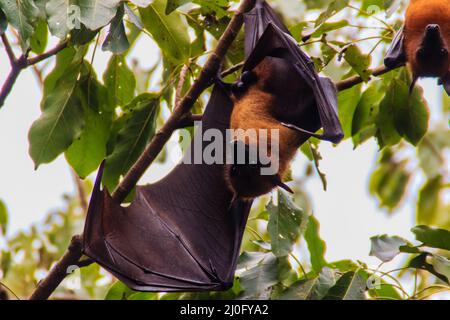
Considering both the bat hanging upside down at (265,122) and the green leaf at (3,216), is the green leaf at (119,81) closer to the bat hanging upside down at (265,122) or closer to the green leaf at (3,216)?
the bat hanging upside down at (265,122)

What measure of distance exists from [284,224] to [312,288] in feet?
1.63

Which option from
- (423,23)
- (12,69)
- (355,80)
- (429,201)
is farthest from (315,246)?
(429,201)

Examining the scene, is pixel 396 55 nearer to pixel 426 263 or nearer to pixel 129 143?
pixel 426 263

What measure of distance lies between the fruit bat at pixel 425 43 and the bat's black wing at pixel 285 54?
1.46 ft

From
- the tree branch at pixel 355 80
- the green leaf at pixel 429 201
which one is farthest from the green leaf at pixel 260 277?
the green leaf at pixel 429 201

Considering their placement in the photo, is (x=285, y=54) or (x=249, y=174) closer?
(x=249, y=174)

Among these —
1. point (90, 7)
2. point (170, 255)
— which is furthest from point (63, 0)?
point (170, 255)

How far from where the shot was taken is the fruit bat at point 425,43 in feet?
13.6

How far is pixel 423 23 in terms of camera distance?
427 centimetres

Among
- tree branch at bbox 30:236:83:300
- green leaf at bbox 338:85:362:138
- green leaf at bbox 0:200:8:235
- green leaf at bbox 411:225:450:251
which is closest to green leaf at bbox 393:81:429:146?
green leaf at bbox 338:85:362:138

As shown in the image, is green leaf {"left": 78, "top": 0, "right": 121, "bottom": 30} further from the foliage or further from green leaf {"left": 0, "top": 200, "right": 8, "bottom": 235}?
green leaf {"left": 0, "top": 200, "right": 8, "bottom": 235}

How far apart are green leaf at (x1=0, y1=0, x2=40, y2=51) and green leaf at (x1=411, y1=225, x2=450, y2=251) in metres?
2.64

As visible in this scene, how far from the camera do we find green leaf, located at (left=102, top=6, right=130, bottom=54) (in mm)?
4203

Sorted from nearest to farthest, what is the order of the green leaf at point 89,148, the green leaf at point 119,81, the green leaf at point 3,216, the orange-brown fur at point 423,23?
1. the orange-brown fur at point 423,23
2. the green leaf at point 89,148
3. the green leaf at point 119,81
4. the green leaf at point 3,216
